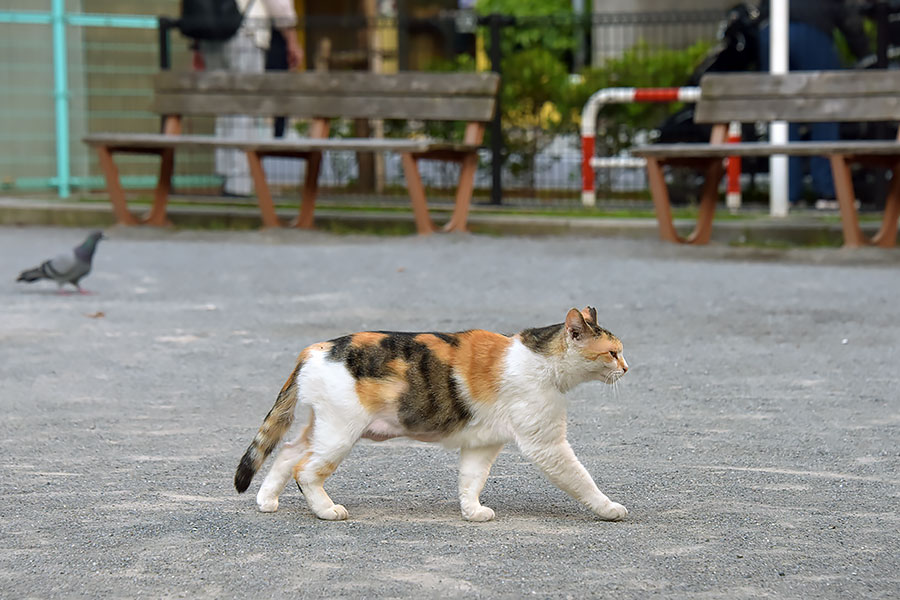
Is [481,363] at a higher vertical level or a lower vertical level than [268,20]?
lower

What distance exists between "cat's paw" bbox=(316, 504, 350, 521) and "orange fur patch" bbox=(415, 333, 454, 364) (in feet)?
1.69

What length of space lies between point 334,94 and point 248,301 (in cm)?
463

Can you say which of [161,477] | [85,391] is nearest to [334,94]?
[85,391]

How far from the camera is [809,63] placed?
513 inches

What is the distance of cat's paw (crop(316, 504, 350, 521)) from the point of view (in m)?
3.80

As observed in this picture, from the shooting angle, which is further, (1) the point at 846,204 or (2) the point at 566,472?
(1) the point at 846,204

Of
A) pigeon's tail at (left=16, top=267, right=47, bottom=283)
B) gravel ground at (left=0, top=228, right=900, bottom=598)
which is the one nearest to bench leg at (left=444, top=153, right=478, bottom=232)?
gravel ground at (left=0, top=228, right=900, bottom=598)

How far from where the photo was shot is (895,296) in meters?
8.21

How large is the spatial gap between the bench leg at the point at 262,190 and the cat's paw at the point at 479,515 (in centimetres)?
830

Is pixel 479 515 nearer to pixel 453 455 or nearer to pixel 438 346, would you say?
pixel 438 346

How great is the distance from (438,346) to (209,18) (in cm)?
1089

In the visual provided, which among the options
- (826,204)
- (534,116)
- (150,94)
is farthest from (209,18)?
(826,204)

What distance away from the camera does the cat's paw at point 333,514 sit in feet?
12.5

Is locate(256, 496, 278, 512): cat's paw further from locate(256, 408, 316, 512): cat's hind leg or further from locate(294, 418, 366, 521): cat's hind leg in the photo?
locate(294, 418, 366, 521): cat's hind leg
